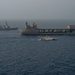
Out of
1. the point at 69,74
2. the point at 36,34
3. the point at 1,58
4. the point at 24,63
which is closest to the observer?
the point at 69,74

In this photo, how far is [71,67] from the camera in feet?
210

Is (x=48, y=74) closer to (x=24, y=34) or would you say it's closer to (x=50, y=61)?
(x=50, y=61)

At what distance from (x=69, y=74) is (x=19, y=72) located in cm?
1068

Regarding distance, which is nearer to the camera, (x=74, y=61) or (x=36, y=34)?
(x=74, y=61)

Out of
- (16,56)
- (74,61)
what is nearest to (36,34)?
(16,56)

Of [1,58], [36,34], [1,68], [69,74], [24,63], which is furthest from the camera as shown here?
[36,34]

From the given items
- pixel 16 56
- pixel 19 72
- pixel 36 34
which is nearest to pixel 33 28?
pixel 36 34

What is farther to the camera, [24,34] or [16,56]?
[24,34]

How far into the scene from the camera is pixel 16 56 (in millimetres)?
80000

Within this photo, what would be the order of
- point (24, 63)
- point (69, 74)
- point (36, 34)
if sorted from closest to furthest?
point (69, 74)
point (24, 63)
point (36, 34)

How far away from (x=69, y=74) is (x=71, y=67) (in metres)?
6.19

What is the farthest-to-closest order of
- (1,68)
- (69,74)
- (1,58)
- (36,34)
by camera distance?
1. (36,34)
2. (1,58)
3. (1,68)
4. (69,74)

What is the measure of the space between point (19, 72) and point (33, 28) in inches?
3802

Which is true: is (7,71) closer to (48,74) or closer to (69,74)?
(48,74)
